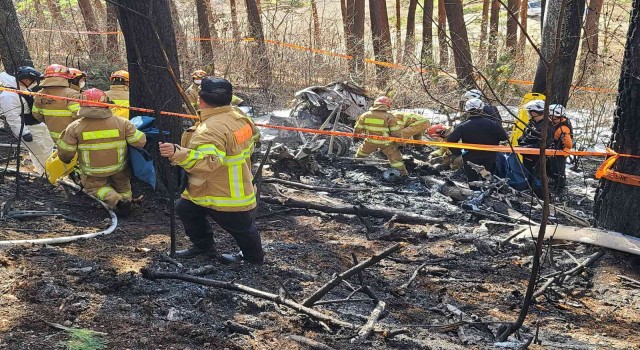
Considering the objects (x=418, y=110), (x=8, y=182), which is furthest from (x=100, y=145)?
(x=418, y=110)

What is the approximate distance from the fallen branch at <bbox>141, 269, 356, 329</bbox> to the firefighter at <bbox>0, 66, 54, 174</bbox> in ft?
13.2

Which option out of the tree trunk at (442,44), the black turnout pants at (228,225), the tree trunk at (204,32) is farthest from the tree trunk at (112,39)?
the black turnout pants at (228,225)

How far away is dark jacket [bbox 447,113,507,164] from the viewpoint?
8.76 metres

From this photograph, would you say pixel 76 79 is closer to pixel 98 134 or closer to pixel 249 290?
pixel 98 134

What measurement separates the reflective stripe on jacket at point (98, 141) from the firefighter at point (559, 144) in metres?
4.58

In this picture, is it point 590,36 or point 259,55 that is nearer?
point 590,36

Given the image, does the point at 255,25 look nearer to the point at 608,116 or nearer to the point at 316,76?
the point at 316,76

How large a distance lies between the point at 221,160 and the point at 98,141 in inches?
98.3

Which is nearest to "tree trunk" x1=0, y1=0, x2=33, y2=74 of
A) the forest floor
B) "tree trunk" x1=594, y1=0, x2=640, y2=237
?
the forest floor

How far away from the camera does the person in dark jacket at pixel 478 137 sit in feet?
28.7

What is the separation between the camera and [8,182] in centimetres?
754

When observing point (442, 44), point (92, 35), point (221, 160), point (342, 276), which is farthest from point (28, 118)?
point (92, 35)

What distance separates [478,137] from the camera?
347 inches

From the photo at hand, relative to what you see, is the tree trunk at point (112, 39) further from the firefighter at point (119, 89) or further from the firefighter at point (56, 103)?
the firefighter at point (56, 103)
